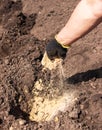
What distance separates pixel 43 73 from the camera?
133 inches

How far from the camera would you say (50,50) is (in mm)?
2879

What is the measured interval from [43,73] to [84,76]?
15.2 inches

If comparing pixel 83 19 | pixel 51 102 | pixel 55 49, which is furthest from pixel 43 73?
pixel 83 19

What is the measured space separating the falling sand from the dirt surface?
0.04 feet

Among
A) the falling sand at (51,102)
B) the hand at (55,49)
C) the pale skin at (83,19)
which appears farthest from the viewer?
the falling sand at (51,102)

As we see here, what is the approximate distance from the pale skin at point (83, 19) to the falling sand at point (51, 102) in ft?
1.25

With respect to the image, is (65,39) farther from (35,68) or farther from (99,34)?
(99,34)

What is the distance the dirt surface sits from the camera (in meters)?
2.90

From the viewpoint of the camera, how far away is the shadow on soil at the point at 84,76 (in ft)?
10.8

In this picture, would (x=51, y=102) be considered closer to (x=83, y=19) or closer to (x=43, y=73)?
(x=43, y=73)

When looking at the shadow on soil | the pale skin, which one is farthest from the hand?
the shadow on soil

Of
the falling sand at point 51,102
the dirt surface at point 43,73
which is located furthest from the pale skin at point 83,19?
the dirt surface at point 43,73

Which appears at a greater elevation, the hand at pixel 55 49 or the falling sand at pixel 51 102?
the hand at pixel 55 49

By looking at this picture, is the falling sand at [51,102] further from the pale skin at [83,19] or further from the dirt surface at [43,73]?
the pale skin at [83,19]
